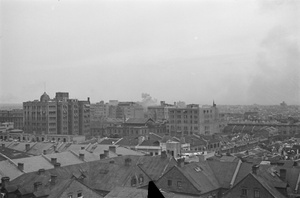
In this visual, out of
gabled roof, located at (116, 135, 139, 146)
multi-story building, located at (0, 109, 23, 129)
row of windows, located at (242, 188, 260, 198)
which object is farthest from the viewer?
multi-story building, located at (0, 109, 23, 129)

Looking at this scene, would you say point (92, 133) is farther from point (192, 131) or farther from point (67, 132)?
point (192, 131)

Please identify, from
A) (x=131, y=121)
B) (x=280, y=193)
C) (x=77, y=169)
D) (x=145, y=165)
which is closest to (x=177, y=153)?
(x=145, y=165)

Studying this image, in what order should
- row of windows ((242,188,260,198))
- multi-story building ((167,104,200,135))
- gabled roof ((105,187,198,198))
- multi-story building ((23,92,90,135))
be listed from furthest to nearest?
multi-story building ((167,104,200,135)) → multi-story building ((23,92,90,135)) → row of windows ((242,188,260,198)) → gabled roof ((105,187,198,198))

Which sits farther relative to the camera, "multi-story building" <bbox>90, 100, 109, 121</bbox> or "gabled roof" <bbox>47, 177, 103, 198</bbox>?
"multi-story building" <bbox>90, 100, 109, 121</bbox>

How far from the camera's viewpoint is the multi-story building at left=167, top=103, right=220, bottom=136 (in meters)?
117

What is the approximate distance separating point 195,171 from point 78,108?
87697 mm

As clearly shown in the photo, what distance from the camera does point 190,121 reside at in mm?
118250

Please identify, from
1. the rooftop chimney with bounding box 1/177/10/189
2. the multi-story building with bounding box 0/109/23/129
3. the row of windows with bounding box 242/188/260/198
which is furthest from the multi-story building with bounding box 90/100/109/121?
the row of windows with bounding box 242/188/260/198

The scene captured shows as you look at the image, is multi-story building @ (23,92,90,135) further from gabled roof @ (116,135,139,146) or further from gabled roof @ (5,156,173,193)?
gabled roof @ (5,156,173,193)

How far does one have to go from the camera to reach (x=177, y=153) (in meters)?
61.4

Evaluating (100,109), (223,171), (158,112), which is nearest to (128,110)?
(158,112)

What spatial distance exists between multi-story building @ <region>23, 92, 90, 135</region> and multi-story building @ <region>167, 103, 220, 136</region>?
25.3m

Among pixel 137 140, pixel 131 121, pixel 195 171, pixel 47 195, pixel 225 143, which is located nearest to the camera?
pixel 47 195

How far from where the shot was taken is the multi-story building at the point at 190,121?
4601 inches
